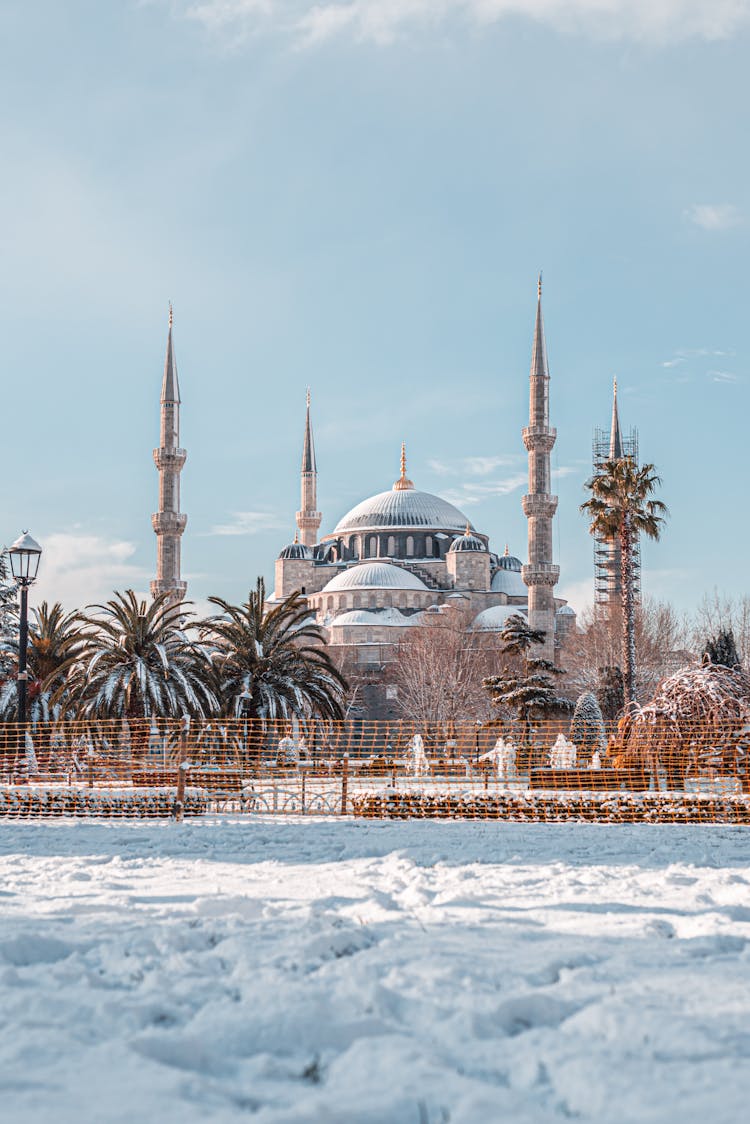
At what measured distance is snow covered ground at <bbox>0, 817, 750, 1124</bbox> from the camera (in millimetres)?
2951

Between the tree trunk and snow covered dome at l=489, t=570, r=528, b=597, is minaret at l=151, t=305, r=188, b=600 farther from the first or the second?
snow covered dome at l=489, t=570, r=528, b=597

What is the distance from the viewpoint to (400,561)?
65.3m

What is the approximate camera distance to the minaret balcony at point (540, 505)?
43281 mm

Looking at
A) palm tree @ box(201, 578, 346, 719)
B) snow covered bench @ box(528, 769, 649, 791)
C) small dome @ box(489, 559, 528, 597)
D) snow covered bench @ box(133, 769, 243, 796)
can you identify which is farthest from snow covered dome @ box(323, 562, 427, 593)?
snow covered bench @ box(133, 769, 243, 796)

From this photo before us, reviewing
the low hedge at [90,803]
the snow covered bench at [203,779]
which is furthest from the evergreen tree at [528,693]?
the low hedge at [90,803]

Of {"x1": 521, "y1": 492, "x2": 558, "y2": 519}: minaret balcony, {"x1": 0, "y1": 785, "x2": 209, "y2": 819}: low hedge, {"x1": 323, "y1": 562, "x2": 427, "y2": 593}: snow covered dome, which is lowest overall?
{"x1": 0, "y1": 785, "x2": 209, "y2": 819}: low hedge

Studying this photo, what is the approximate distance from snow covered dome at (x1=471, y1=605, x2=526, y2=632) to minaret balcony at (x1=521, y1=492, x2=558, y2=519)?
37.5 feet

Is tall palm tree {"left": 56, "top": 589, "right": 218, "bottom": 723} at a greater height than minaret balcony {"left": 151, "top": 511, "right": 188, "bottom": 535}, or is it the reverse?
minaret balcony {"left": 151, "top": 511, "right": 188, "bottom": 535}

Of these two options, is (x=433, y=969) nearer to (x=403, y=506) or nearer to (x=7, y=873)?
(x=7, y=873)

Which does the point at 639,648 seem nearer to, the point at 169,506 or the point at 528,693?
the point at 528,693

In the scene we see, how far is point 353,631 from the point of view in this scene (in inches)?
2160

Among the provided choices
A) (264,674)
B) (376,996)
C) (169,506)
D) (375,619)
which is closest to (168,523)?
(169,506)

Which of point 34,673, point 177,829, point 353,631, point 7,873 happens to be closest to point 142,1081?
point 7,873

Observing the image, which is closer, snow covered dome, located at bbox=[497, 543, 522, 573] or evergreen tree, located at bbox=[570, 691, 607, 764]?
evergreen tree, located at bbox=[570, 691, 607, 764]
